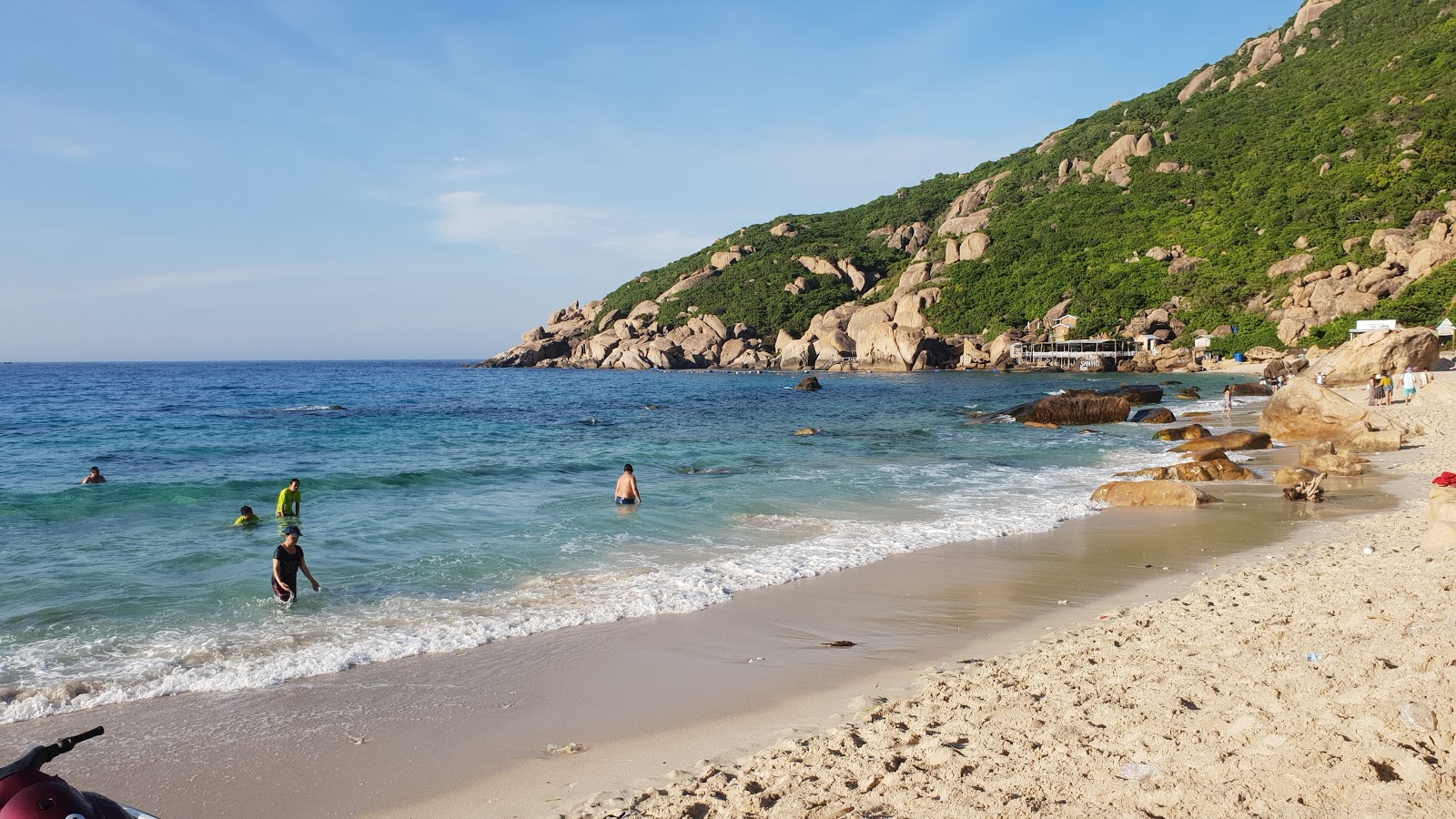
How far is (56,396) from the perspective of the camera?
57.2 metres

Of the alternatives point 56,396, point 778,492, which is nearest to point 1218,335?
point 778,492

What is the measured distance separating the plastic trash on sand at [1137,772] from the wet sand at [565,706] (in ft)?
6.64

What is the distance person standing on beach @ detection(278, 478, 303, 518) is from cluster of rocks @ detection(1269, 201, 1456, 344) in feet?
210

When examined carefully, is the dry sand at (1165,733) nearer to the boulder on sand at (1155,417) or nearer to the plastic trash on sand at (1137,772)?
the plastic trash on sand at (1137,772)

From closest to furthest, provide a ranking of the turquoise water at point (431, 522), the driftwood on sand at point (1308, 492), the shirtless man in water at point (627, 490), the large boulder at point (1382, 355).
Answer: the turquoise water at point (431, 522) < the driftwood on sand at point (1308, 492) < the shirtless man in water at point (627, 490) < the large boulder at point (1382, 355)

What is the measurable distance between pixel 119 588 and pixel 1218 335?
72372mm

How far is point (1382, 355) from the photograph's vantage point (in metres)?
35.8

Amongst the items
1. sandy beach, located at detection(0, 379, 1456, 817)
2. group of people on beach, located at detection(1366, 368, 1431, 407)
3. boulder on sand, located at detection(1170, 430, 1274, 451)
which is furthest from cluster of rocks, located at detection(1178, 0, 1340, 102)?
sandy beach, located at detection(0, 379, 1456, 817)

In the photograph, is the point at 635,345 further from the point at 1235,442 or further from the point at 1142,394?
the point at 1235,442

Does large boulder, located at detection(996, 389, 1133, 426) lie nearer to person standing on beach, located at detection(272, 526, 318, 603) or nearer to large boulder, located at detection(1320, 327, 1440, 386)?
large boulder, located at detection(1320, 327, 1440, 386)

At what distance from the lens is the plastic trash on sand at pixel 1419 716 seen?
4.35 meters

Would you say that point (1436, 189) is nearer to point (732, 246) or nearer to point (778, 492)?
point (778, 492)

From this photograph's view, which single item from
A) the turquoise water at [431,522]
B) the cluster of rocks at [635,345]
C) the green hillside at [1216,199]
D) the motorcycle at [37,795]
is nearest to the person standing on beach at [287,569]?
the turquoise water at [431,522]

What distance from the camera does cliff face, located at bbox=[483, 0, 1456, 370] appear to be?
6334 centimetres
